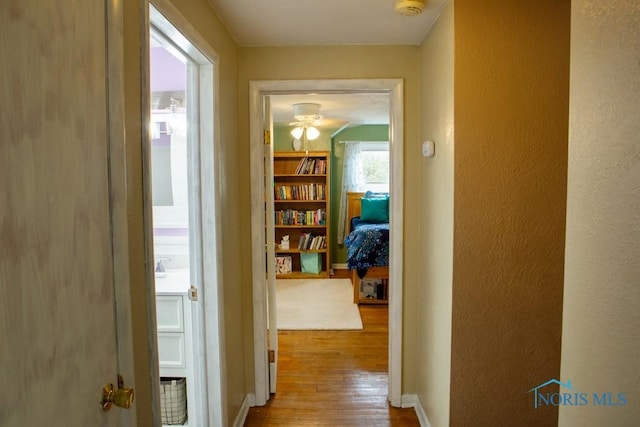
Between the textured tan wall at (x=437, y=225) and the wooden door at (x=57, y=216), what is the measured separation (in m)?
1.41

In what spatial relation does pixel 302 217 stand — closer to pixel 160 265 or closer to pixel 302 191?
pixel 302 191

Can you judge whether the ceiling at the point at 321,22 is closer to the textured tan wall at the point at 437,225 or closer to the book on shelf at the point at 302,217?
the textured tan wall at the point at 437,225

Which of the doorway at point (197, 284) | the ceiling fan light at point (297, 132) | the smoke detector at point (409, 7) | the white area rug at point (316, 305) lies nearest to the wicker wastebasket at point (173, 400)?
the doorway at point (197, 284)

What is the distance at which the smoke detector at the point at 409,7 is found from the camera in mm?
1754

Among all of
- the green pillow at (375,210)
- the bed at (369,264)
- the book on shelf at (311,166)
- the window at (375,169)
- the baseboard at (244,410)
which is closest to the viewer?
the baseboard at (244,410)

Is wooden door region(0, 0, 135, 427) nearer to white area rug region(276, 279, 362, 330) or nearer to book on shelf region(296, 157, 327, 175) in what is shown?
white area rug region(276, 279, 362, 330)

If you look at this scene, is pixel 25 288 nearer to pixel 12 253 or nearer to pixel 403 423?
pixel 12 253

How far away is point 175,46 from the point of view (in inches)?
62.5

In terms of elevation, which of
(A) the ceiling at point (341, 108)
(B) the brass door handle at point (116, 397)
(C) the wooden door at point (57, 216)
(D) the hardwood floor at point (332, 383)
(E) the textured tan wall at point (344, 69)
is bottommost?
(D) the hardwood floor at point (332, 383)

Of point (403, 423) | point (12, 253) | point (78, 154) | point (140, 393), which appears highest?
point (78, 154)

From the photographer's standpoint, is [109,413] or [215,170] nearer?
A: [109,413]

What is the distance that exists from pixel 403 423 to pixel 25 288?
231 cm

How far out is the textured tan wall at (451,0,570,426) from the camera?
1.73 metres

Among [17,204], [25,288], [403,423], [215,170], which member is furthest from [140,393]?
[403,423]
